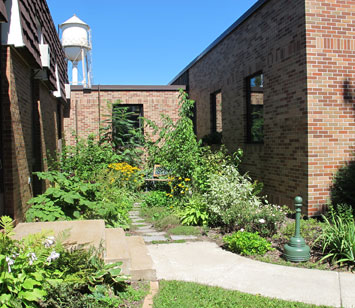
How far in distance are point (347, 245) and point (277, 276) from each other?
110 centimetres

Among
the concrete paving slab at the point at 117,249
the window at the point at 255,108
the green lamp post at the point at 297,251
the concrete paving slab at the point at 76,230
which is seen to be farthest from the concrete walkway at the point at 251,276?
the window at the point at 255,108

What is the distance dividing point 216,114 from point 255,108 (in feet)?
12.6

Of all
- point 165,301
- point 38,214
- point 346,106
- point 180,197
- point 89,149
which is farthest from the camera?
point 89,149

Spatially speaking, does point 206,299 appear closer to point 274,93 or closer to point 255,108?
point 274,93

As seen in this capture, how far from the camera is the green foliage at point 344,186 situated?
6387 millimetres

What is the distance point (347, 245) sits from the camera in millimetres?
4508

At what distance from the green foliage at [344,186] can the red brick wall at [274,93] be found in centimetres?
58

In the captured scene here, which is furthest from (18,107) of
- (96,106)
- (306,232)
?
(96,106)

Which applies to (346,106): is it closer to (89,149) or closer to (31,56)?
(31,56)

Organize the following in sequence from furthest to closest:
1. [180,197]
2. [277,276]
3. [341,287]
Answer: [180,197] → [277,276] → [341,287]

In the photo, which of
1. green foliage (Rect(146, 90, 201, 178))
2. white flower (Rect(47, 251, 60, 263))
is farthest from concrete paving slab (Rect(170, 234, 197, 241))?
white flower (Rect(47, 251, 60, 263))

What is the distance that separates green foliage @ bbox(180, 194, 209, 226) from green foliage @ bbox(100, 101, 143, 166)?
570 centimetres

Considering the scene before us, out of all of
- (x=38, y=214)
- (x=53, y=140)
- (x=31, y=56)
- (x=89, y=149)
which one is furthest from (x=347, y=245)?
(x=53, y=140)

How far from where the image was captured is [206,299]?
3.49m
